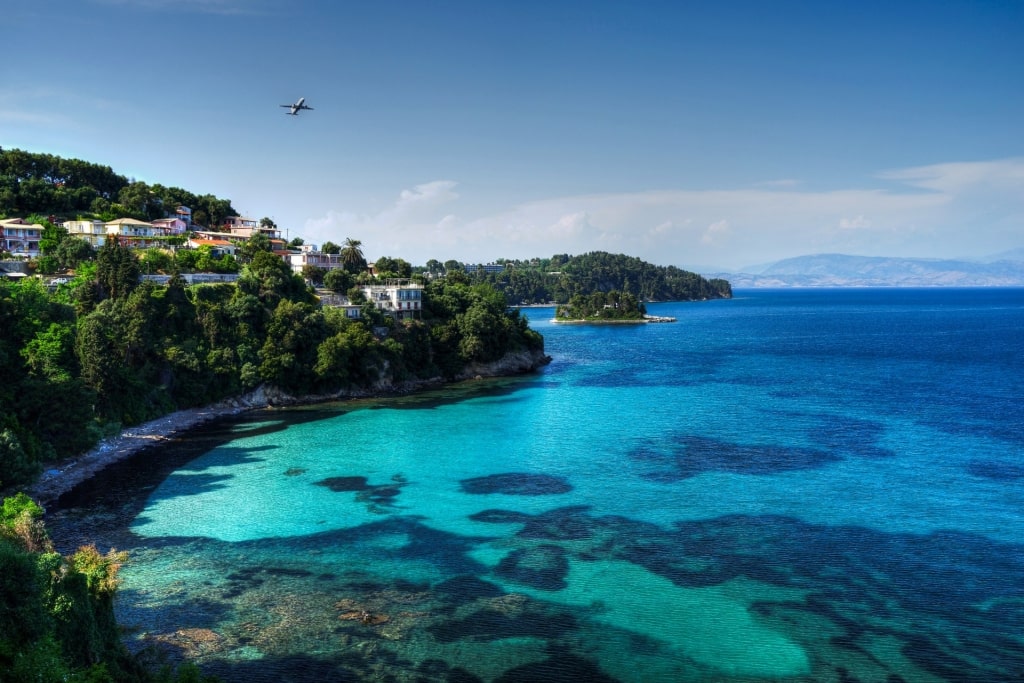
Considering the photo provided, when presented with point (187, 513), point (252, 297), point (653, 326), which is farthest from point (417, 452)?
point (653, 326)

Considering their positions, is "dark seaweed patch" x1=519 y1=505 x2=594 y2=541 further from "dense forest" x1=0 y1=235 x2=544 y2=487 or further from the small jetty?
the small jetty

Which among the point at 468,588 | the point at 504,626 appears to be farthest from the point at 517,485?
the point at 504,626

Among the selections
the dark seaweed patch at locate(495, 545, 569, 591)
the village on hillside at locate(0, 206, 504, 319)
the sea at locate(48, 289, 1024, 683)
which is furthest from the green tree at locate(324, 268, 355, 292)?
the dark seaweed patch at locate(495, 545, 569, 591)

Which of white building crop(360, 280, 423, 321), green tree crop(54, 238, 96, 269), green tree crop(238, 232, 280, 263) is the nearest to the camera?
green tree crop(54, 238, 96, 269)

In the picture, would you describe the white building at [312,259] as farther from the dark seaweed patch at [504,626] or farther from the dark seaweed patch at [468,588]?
the dark seaweed patch at [504,626]

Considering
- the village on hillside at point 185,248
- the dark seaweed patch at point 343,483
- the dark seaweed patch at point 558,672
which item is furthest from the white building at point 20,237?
the dark seaweed patch at point 558,672

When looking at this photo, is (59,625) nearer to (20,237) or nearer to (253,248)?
(253,248)

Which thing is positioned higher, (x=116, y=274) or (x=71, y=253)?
(x=71, y=253)
